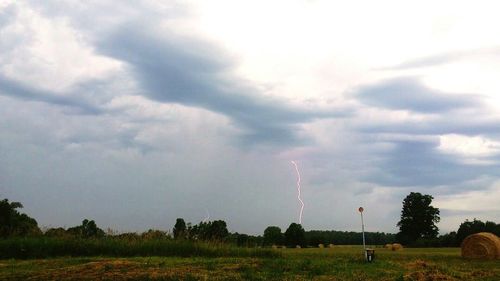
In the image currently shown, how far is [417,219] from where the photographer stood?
8519 cm

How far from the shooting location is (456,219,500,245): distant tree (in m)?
71.4

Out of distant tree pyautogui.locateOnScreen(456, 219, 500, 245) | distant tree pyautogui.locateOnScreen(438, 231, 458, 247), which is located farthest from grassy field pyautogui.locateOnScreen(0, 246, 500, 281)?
distant tree pyautogui.locateOnScreen(456, 219, 500, 245)

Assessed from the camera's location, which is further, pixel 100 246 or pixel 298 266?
pixel 100 246

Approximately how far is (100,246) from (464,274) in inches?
797

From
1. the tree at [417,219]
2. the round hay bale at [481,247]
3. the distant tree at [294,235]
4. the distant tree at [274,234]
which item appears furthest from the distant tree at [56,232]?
the tree at [417,219]

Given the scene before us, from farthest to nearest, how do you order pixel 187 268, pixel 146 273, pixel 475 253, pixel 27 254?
pixel 475 253, pixel 27 254, pixel 187 268, pixel 146 273

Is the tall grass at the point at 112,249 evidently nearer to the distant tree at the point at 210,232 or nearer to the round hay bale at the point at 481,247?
the distant tree at the point at 210,232

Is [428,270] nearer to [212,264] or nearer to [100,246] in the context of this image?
[212,264]

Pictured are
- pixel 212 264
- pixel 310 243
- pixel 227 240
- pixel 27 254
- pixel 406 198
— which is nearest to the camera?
pixel 212 264

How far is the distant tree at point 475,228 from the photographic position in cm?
7138

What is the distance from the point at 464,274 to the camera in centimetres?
1655

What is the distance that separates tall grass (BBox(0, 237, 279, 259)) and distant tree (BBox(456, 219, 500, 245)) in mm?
51005

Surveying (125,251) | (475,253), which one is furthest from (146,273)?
(475,253)

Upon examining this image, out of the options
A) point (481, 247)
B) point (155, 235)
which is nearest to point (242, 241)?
point (155, 235)
